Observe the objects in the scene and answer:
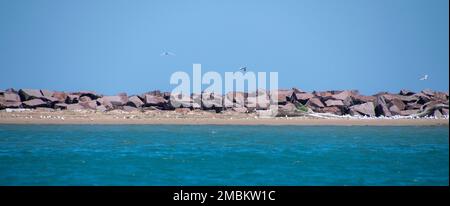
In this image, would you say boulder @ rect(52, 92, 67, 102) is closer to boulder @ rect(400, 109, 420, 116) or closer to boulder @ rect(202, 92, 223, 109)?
boulder @ rect(202, 92, 223, 109)

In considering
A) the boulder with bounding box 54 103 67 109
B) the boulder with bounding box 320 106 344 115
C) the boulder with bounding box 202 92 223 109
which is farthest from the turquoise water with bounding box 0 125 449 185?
the boulder with bounding box 320 106 344 115

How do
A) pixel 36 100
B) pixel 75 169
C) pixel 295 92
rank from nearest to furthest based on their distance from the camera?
pixel 75 169 → pixel 36 100 → pixel 295 92

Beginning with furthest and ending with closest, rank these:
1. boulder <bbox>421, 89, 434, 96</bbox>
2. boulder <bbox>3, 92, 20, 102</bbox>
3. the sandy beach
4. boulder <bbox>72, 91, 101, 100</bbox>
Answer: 1. boulder <bbox>421, 89, 434, 96</bbox>
2. boulder <bbox>72, 91, 101, 100</bbox>
3. boulder <bbox>3, 92, 20, 102</bbox>
4. the sandy beach

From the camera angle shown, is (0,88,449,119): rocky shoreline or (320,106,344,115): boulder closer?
(0,88,449,119): rocky shoreline

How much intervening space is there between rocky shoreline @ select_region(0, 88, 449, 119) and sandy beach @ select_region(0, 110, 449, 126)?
1.06 meters

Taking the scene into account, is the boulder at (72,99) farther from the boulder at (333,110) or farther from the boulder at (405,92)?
the boulder at (405,92)

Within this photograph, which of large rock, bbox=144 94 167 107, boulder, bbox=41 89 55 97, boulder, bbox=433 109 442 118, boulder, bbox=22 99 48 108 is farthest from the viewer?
boulder, bbox=41 89 55 97

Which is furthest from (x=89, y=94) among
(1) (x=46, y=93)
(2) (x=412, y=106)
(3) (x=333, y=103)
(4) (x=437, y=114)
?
(4) (x=437, y=114)

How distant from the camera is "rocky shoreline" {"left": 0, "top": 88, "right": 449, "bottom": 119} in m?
45.9
